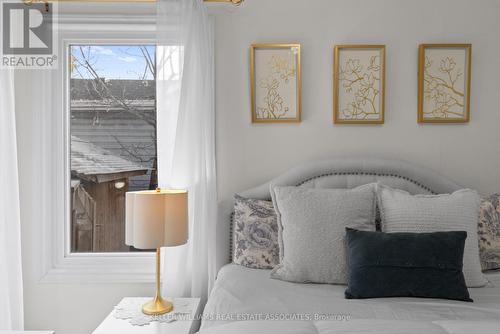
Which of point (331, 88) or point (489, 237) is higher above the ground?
point (331, 88)

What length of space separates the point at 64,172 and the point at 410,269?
1999 mm

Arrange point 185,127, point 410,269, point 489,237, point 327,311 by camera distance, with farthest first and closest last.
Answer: point 185,127 → point 489,237 → point 410,269 → point 327,311

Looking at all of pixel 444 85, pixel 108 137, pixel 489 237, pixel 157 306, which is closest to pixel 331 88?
pixel 444 85

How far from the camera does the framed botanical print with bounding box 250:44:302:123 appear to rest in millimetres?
2307

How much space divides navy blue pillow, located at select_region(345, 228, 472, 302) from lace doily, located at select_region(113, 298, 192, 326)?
0.76 m

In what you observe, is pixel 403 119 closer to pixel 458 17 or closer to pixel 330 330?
pixel 458 17

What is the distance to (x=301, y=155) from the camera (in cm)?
235

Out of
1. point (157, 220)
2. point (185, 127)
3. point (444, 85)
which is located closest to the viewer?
point (157, 220)

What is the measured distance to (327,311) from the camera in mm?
1468

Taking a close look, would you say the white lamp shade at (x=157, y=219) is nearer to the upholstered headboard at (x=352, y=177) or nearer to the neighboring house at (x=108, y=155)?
the upholstered headboard at (x=352, y=177)

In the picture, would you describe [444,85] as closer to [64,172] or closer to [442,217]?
[442,217]

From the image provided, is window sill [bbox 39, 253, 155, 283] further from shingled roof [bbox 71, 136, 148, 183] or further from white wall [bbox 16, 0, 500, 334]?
shingled roof [bbox 71, 136, 148, 183]

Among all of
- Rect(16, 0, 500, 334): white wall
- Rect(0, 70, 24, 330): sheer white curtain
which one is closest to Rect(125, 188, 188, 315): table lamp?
Rect(16, 0, 500, 334): white wall

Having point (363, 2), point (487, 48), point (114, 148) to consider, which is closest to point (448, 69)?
point (487, 48)
